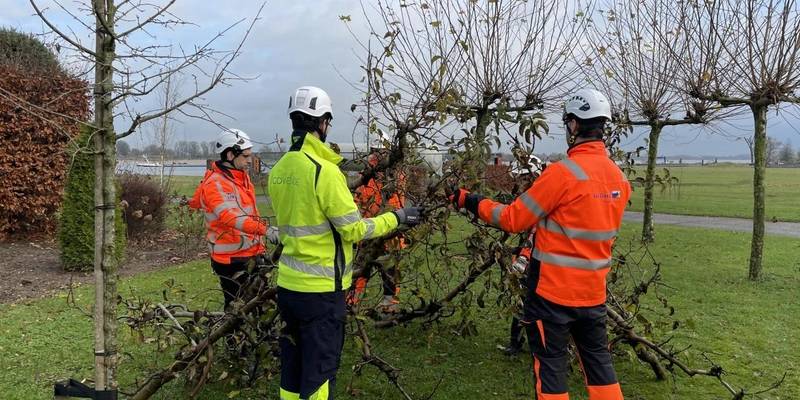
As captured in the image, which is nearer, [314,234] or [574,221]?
[314,234]

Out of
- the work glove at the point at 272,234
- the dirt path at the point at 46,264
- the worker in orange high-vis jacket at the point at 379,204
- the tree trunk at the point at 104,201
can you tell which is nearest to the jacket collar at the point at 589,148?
the worker in orange high-vis jacket at the point at 379,204

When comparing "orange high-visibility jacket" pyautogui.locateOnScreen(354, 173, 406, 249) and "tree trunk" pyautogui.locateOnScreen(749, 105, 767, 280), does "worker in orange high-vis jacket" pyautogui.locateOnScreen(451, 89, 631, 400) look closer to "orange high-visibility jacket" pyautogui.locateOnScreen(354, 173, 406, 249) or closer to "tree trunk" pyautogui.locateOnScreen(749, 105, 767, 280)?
"orange high-visibility jacket" pyautogui.locateOnScreen(354, 173, 406, 249)

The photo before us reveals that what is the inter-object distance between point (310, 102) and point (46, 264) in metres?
8.01

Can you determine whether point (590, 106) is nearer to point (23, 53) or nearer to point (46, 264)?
point (46, 264)

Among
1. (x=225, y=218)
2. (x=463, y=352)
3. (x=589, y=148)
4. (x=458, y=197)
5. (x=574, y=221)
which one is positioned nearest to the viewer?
(x=574, y=221)

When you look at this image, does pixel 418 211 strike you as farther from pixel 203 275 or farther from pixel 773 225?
pixel 773 225

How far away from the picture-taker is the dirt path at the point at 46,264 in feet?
25.3

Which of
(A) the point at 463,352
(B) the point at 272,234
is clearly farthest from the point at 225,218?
(A) the point at 463,352

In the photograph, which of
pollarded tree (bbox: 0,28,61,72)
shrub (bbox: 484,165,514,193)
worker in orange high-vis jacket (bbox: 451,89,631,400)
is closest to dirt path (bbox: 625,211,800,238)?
shrub (bbox: 484,165,514,193)

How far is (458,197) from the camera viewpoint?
3887 millimetres

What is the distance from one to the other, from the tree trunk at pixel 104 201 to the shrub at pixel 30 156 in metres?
7.97

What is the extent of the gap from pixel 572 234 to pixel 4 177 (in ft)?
34.4

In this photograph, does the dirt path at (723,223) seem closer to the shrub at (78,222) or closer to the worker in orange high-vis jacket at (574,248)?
the worker in orange high-vis jacket at (574,248)

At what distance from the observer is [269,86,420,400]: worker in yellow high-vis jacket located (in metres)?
3.16
